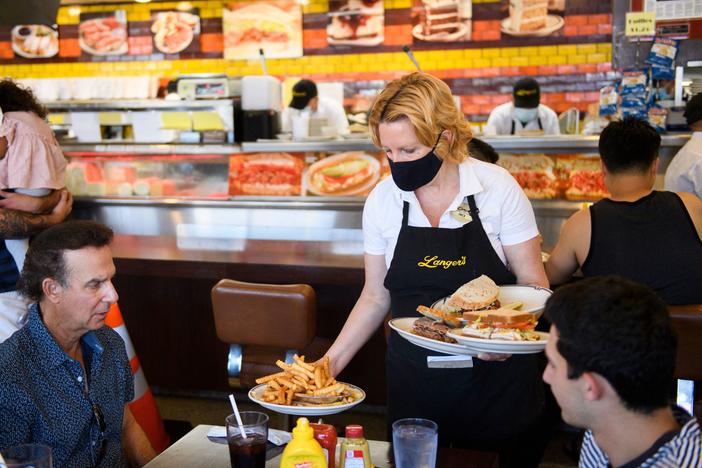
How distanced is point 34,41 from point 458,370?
10536mm

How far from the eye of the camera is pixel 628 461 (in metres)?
1.51

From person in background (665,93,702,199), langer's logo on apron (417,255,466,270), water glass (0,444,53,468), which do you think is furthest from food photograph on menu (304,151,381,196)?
water glass (0,444,53,468)

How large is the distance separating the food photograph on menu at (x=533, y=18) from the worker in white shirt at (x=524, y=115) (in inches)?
61.5

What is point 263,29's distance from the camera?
10094mm

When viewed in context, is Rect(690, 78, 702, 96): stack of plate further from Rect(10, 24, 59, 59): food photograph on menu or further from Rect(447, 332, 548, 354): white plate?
Rect(10, 24, 59, 59): food photograph on menu

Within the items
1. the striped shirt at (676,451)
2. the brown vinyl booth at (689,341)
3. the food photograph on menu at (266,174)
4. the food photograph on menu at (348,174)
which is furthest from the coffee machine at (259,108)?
the striped shirt at (676,451)

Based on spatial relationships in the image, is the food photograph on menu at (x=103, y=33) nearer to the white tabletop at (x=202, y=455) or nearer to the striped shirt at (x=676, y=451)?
the white tabletop at (x=202, y=455)

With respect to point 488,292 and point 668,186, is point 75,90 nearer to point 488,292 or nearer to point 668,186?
point 668,186

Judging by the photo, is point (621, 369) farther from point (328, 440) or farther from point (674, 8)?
point (674, 8)

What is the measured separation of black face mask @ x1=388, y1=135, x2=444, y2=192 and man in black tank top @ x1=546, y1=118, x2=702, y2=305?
1.12 metres

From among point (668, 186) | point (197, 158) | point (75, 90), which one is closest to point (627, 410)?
point (668, 186)

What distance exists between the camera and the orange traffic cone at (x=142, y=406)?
3.61 meters

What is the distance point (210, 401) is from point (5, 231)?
202 centimetres

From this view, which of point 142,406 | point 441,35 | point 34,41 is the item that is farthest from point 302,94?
point 34,41
